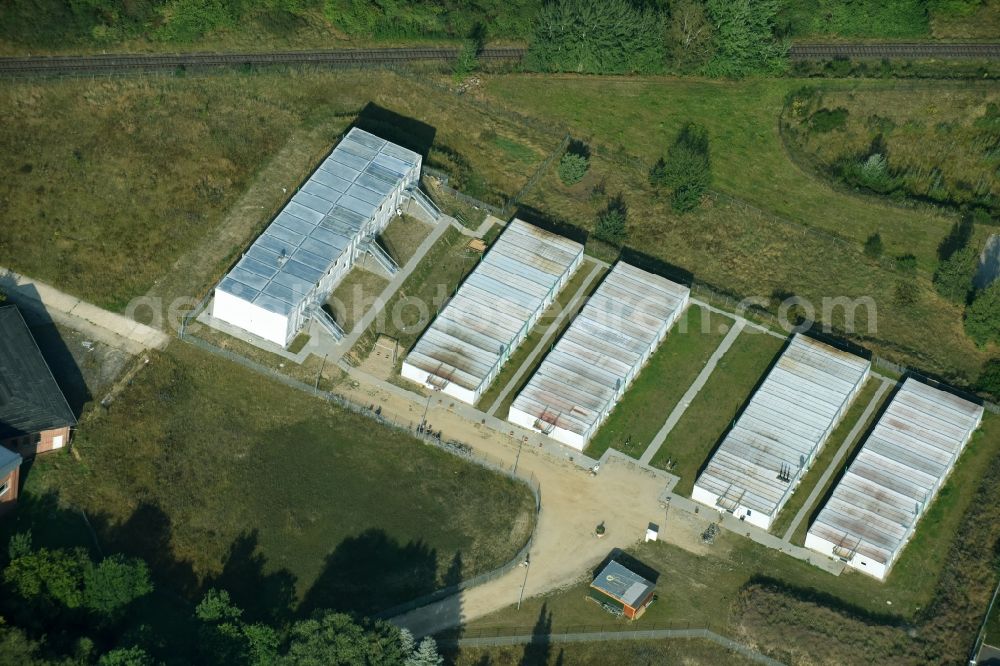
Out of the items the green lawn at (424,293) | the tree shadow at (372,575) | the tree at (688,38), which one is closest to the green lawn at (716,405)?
the tree shadow at (372,575)

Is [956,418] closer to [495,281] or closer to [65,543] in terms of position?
[495,281]

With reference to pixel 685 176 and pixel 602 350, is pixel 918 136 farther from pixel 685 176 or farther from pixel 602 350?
pixel 602 350

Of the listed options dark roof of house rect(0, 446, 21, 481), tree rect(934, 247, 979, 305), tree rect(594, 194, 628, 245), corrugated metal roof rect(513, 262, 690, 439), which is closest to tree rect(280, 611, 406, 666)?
corrugated metal roof rect(513, 262, 690, 439)

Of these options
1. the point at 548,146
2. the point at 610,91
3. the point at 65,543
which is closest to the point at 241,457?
the point at 65,543

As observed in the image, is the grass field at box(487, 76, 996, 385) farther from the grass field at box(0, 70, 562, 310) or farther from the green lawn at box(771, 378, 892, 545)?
the grass field at box(0, 70, 562, 310)

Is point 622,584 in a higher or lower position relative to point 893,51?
lower

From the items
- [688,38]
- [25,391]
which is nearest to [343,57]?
[688,38]
